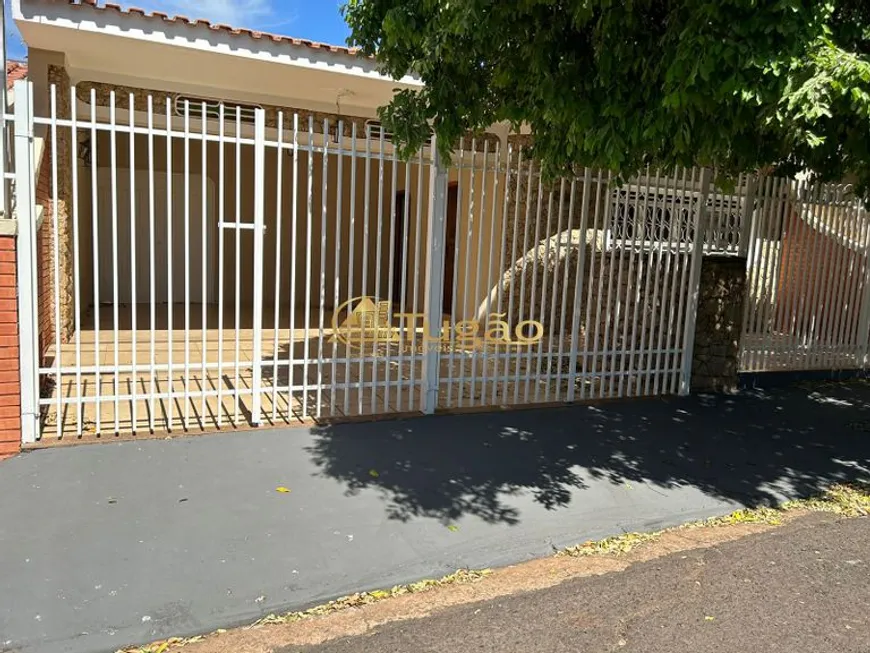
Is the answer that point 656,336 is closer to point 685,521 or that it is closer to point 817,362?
point 817,362

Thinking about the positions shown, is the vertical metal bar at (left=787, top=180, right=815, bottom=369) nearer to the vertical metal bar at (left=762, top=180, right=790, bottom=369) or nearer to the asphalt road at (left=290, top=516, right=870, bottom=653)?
the vertical metal bar at (left=762, top=180, right=790, bottom=369)

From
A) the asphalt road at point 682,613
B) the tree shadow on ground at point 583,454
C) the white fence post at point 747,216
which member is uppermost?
the white fence post at point 747,216

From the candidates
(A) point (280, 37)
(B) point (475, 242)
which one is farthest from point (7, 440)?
(B) point (475, 242)

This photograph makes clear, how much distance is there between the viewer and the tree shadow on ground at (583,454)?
4438 mm

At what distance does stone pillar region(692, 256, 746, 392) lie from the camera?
7.05 m

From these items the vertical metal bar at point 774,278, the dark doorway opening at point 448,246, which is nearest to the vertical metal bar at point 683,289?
the vertical metal bar at point 774,278

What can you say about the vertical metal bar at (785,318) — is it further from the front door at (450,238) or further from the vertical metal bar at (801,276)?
the front door at (450,238)

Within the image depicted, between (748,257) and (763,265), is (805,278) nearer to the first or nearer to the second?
(763,265)

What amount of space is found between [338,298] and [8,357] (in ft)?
11.9

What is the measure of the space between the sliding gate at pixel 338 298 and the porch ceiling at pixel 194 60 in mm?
571

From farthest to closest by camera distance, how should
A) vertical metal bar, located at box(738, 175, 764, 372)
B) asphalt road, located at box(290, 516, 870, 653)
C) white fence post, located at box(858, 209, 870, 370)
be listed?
1. white fence post, located at box(858, 209, 870, 370)
2. vertical metal bar, located at box(738, 175, 764, 372)
3. asphalt road, located at box(290, 516, 870, 653)

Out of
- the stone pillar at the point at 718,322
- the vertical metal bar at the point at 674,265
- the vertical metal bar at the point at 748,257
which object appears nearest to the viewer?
the vertical metal bar at the point at 674,265

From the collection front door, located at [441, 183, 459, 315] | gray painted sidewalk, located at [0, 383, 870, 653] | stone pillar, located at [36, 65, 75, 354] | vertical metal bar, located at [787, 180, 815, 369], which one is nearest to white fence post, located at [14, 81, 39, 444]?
gray painted sidewalk, located at [0, 383, 870, 653]

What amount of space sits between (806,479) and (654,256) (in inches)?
115
